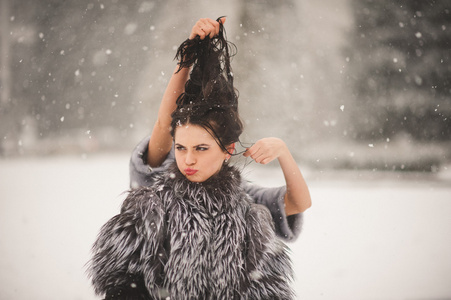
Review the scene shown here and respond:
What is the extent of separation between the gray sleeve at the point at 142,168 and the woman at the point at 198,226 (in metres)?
0.04

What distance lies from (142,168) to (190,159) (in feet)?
0.57

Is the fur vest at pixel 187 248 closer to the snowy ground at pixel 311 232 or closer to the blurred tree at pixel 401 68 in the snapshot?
the snowy ground at pixel 311 232

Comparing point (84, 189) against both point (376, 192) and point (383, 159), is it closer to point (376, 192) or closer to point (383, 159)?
point (376, 192)

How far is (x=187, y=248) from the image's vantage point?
2.23ft

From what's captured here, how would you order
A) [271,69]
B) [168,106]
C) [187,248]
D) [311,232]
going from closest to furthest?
[187,248]
[168,106]
[311,232]
[271,69]

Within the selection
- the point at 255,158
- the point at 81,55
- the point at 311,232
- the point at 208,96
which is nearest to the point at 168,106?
the point at 208,96

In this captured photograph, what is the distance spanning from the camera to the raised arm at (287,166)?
29.1 inches

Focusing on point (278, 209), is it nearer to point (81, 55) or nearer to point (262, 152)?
point (262, 152)

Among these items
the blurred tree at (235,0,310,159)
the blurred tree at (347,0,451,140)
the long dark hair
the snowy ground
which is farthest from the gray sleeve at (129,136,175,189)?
the blurred tree at (347,0,451,140)

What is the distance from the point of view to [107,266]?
2.23 feet

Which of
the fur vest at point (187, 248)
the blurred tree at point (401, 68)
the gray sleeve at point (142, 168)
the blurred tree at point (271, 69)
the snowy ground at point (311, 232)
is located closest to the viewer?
the fur vest at point (187, 248)

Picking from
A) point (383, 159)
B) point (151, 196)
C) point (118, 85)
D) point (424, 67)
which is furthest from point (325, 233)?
point (424, 67)

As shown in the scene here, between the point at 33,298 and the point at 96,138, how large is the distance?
1624mm

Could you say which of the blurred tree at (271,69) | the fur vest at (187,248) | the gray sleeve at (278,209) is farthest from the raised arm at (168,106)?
the blurred tree at (271,69)
